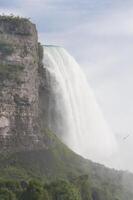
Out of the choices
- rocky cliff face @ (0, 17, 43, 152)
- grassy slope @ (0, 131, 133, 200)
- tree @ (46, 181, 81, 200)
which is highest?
rocky cliff face @ (0, 17, 43, 152)

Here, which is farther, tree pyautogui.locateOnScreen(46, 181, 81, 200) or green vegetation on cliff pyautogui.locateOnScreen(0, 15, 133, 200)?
green vegetation on cliff pyautogui.locateOnScreen(0, 15, 133, 200)

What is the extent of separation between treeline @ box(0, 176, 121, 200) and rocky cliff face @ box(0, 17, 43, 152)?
21176mm

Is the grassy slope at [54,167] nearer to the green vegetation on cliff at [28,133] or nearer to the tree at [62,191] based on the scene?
the green vegetation on cliff at [28,133]

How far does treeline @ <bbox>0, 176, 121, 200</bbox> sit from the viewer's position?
141m

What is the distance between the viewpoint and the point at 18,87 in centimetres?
18525

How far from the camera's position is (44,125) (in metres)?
196

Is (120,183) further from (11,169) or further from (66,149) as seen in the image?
(11,169)

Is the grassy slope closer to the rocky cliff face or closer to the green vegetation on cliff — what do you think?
the green vegetation on cliff

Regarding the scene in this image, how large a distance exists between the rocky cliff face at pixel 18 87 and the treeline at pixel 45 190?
21176mm

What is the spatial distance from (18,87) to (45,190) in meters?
44.4

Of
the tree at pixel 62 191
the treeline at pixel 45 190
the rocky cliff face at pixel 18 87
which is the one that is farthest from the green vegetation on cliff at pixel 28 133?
the tree at pixel 62 191

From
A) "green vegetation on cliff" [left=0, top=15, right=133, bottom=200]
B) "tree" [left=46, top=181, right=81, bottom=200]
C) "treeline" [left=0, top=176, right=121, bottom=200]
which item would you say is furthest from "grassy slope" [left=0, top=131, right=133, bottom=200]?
"tree" [left=46, top=181, right=81, bottom=200]

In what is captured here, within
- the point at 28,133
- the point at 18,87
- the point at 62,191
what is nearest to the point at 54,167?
the point at 28,133

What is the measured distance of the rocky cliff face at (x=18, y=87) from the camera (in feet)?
600
